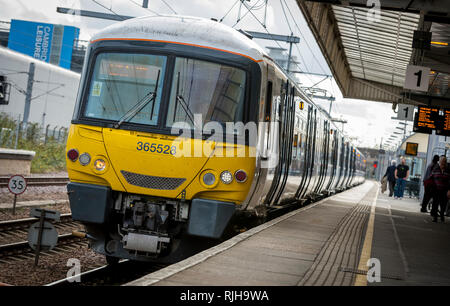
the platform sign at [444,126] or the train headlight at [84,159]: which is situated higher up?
the platform sign at [444,126]

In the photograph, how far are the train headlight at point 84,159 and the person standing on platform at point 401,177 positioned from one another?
23.0 meters

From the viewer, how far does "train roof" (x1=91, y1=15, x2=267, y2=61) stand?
7.99 m

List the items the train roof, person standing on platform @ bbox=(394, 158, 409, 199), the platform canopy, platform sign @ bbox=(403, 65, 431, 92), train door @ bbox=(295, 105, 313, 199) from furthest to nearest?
person standing on platform @ bbox=(394, 158, 409, 199) → platform sign @ bbox=(403, 65, 431, 92) → train door @ bbox=(295, 105, 313, 199) → the platform canopy → the train roof

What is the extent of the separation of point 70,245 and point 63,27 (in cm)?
5616

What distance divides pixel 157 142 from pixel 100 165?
80cm

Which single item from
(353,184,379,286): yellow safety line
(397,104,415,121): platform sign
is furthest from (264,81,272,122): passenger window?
(397,104,415,121): platform sign

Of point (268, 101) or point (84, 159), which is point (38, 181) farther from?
point (268, 101)

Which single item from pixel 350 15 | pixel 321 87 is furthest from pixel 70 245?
pixel 321 87

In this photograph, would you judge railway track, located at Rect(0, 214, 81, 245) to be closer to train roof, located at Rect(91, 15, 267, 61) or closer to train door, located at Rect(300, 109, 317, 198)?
train roof, located at Rect(91, 15, 267, 61)

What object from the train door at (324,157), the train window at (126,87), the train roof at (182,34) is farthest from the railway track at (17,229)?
the train door at (324,157)

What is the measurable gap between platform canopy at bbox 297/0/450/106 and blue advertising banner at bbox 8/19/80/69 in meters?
40.0

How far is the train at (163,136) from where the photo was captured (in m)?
7.62

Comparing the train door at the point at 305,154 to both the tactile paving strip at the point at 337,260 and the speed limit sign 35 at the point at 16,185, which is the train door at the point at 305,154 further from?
the speed limit sign 35 at the point at 16,185

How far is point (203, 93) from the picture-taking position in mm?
7871
